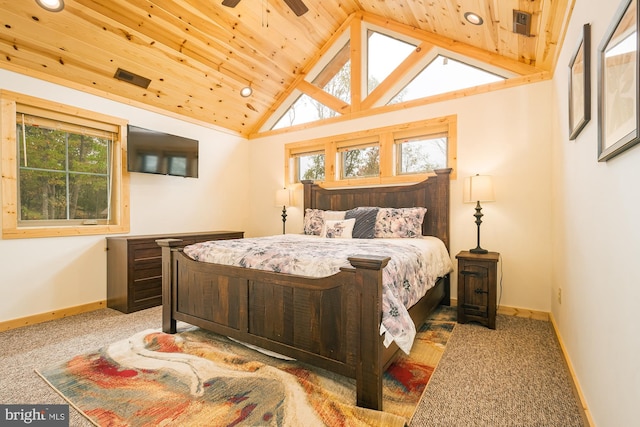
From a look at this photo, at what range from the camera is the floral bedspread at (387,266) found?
1.65 meters

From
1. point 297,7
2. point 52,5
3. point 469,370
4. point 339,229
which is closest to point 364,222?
point 339,229

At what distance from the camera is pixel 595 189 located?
4.82 ft

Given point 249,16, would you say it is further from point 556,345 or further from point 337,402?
point 556,345

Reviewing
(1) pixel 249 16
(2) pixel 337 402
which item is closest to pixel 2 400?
(2) pixel 337 402

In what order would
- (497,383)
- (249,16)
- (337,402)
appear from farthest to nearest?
(249,16) < (497,383) < (337,402)

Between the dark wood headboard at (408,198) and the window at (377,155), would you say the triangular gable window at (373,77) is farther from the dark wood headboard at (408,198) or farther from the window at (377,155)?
the dark wood headboard at (408,198)

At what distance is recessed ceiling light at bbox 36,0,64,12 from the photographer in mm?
2523

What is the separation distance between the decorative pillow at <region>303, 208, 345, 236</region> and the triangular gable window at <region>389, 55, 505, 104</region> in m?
1.65

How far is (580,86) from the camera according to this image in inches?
67.5

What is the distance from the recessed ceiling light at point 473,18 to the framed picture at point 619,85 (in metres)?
1.91

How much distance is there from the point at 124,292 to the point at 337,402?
2667 millimetres

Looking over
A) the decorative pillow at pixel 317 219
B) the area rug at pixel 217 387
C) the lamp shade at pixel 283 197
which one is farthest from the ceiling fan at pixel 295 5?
the area rug at pixel 217 387

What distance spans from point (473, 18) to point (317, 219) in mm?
2679

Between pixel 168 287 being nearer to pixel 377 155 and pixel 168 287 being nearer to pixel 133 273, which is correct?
pixel 133 273
